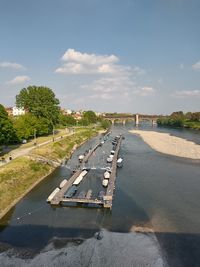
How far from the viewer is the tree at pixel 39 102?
403 feet

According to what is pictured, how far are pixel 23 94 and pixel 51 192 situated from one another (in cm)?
8527

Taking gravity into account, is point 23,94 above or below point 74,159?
above

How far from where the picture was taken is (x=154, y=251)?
31.3m

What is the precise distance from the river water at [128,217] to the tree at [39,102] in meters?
64.1

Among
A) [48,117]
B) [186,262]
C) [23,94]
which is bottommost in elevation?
[186,262]

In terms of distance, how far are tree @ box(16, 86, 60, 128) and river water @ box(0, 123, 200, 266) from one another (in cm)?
6408

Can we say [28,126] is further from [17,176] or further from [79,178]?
[79,178]

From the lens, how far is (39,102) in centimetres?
12588

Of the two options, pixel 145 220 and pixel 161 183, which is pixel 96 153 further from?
pixel 145 220

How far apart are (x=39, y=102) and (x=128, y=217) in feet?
310

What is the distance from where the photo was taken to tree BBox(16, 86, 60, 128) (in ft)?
403

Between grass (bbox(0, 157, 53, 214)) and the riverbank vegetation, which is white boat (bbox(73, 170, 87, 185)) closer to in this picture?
grass (bbox(0, 157, 53, 214))

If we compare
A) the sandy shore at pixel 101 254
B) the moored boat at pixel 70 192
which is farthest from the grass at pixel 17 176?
the sandy shore at pixel 101 254

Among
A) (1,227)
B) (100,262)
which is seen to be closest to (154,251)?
(100,262)
